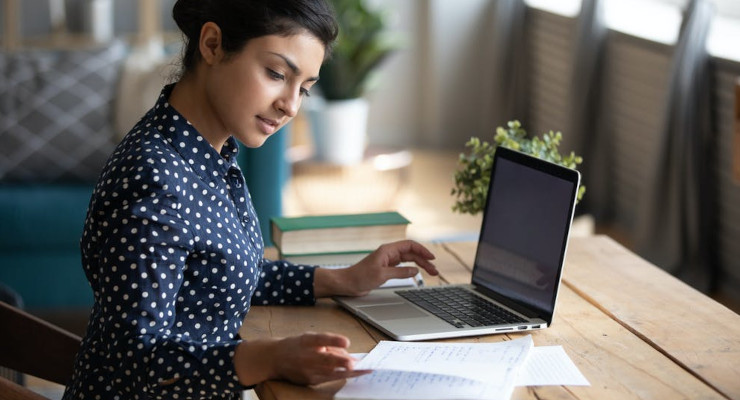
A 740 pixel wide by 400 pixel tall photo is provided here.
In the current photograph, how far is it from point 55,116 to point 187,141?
2.43m

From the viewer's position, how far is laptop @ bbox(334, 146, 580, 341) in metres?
1.63

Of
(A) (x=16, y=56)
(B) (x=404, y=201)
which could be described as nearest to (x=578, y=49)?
(B) (x=404, y=201)

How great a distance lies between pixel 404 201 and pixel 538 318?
380 centimetres

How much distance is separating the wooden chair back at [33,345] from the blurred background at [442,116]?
2.70 feet

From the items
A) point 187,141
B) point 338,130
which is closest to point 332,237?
point 187,141

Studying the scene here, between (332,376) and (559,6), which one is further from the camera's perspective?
(559,6)

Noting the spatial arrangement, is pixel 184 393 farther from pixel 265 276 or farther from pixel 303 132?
pixel 303 132

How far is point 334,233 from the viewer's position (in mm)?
2016

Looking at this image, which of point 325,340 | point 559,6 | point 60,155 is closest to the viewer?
point 325,340

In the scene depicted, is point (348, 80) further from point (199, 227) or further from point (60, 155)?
point (199, 227)

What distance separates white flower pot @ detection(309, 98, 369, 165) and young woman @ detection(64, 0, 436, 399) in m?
3.89

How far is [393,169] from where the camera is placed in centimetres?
521

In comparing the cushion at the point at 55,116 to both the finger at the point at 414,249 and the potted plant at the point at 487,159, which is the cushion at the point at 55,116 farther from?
the finger at the point at 414,249

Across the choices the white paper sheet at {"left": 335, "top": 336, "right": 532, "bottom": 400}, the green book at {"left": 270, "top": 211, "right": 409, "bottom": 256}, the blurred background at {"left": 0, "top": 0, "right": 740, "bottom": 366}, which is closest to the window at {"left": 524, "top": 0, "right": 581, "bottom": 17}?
the blurred background at {"left": 0, "top": 0, "right": 740, "bottom": 366}
